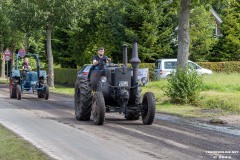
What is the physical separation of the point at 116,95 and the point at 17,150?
5.39 m

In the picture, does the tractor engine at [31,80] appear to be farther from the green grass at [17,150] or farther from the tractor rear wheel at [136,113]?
the green grass at [17,150]

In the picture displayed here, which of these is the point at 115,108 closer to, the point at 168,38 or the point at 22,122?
the point at 22,122

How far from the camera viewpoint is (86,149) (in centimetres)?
1029

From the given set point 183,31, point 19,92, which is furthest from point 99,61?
point 19,92

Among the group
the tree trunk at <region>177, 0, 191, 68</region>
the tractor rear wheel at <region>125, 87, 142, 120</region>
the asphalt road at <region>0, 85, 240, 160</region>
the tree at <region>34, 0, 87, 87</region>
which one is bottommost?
the asphalt road at <region>0, 85, 240, 160</region>

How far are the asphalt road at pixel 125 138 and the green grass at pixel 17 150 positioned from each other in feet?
0.83

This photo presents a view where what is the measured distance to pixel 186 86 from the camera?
20984mm

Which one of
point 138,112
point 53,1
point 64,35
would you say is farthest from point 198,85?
point 64,35

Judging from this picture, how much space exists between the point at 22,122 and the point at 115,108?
2.64 m

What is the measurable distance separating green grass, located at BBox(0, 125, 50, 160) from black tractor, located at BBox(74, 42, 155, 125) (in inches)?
131

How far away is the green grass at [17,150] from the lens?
9.14m

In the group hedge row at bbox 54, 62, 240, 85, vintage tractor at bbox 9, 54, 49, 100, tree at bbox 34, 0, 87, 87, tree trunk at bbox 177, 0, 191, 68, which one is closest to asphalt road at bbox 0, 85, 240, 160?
tree trunk at bbox 177, 0, 191, 68

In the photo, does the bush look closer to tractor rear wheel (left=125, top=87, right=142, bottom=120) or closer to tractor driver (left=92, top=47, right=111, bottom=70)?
tractor rear wheel (left=125, top=87, right=142, bottom=120)

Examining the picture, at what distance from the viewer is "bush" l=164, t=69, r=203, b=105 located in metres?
21.0
